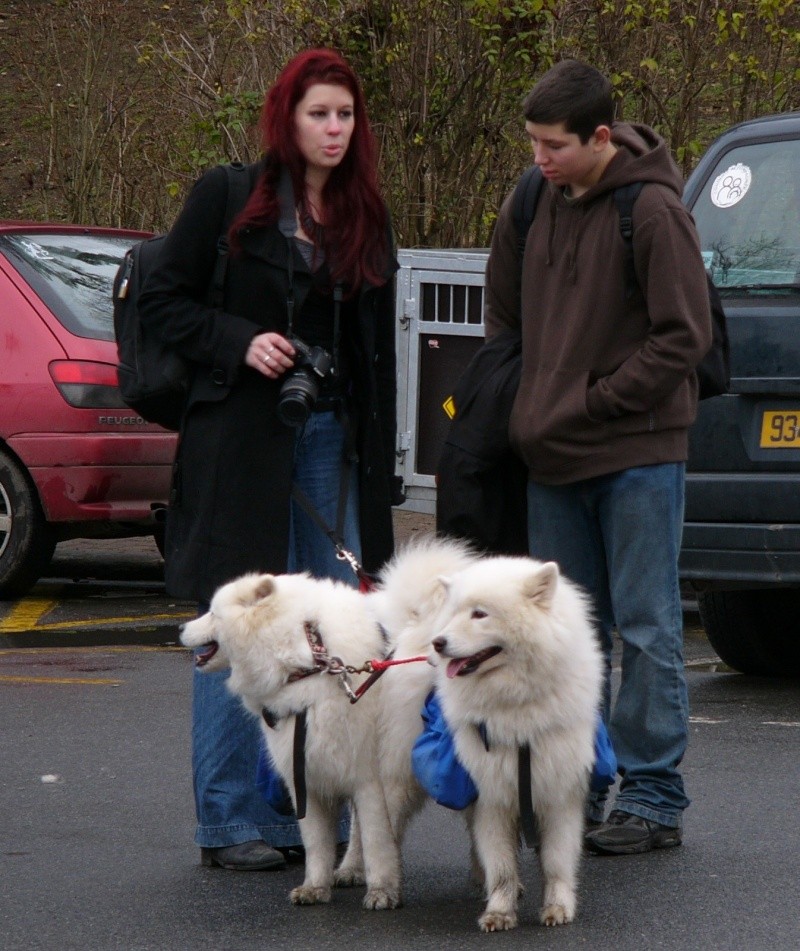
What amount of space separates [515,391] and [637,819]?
1.26 metres

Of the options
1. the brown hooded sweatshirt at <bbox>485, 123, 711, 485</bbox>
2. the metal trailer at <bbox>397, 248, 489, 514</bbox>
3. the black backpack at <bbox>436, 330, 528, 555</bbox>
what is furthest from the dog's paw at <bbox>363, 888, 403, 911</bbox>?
the metal trailer at <bbox>397, 248, 489, 514</bbox>

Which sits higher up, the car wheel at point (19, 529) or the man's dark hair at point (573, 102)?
the man's dark hair at point (573, 102)

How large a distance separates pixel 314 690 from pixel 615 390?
113 cm

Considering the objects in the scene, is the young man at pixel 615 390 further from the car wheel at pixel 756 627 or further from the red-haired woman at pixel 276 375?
the car wheel at pixel 756 627

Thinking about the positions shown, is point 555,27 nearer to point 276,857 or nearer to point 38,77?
point 38,77

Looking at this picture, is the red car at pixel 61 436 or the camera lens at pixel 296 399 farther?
the red car at pixel 61 436

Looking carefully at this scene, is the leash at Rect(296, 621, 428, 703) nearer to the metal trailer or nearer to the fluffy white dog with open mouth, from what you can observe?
the fluffy white dog with open mouth

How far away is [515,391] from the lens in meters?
4.81

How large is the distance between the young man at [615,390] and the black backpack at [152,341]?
2.66ft

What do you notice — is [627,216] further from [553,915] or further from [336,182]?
[553,915]

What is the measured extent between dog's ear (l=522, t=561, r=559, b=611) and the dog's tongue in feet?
0.68

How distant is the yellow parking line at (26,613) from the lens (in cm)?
864

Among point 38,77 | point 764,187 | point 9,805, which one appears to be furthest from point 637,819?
point 38,77

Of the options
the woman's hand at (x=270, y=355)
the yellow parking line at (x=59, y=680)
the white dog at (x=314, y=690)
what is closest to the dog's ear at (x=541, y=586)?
the white dog at (x=314, y=690)
